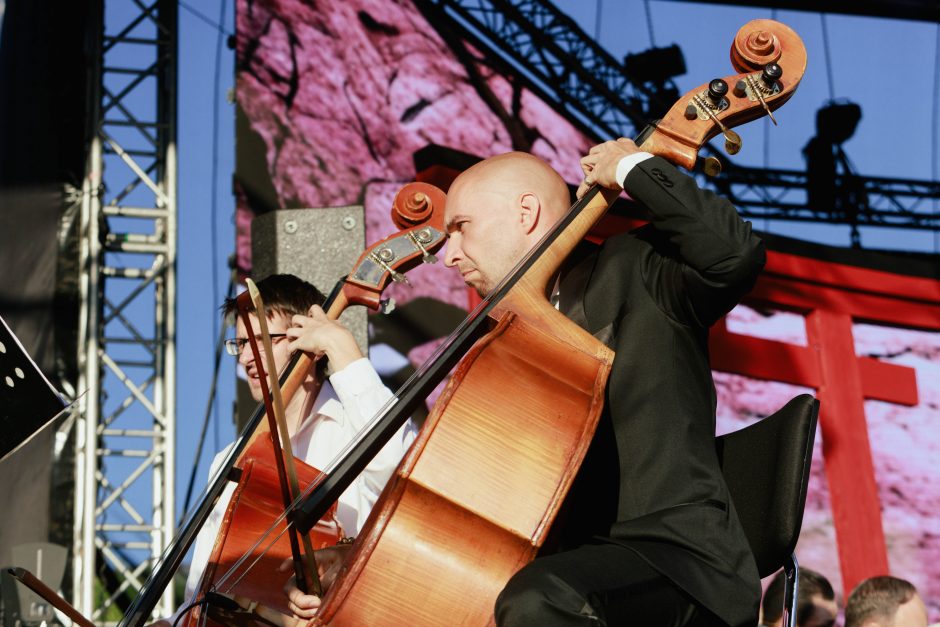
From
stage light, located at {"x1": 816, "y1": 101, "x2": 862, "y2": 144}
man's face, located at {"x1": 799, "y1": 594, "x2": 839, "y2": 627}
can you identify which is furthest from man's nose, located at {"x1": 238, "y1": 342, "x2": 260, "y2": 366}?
stage light, located at {"x1": 816, "y1": 101, "x2": 862, "y2": 144}

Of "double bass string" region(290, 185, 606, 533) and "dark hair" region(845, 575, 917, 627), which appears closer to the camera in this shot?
"double bass string" region(290, 185, 606, 533)

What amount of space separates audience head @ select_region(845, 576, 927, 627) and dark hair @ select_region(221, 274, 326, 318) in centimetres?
181

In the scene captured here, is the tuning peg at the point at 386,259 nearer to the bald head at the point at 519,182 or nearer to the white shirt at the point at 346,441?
the white shirt at the point at 346,441

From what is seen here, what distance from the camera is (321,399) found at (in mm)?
3037

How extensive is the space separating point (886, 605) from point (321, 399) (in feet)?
5.71

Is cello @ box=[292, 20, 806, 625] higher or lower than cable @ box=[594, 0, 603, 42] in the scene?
lower

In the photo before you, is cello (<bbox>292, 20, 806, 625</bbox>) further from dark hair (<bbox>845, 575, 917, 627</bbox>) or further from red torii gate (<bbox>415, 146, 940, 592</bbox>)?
red torii gate (<bbox>415, 146, 940, 592</bbox>)

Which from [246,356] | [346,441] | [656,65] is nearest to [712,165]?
[346,441]

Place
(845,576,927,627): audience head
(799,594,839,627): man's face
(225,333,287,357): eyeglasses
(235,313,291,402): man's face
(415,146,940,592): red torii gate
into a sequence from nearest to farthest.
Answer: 1. (225,333,287,357): eyeglasses
2. (235,313,291,402): man's face
3. (845,576,927,627): audience head
4. (799,594,839,627): man's face
5. (415,146,940,592): red torii gate

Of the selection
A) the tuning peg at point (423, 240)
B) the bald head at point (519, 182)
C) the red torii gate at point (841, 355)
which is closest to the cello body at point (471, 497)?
the bald head at point (519, 182)

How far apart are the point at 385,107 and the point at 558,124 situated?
128cm

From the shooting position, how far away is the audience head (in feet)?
11.2

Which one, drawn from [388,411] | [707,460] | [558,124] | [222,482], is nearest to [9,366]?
[222,482]

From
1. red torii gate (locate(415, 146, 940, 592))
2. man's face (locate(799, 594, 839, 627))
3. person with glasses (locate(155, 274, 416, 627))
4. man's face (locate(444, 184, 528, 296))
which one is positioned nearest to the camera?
man's face (locate(444, 184, 528, 296))
